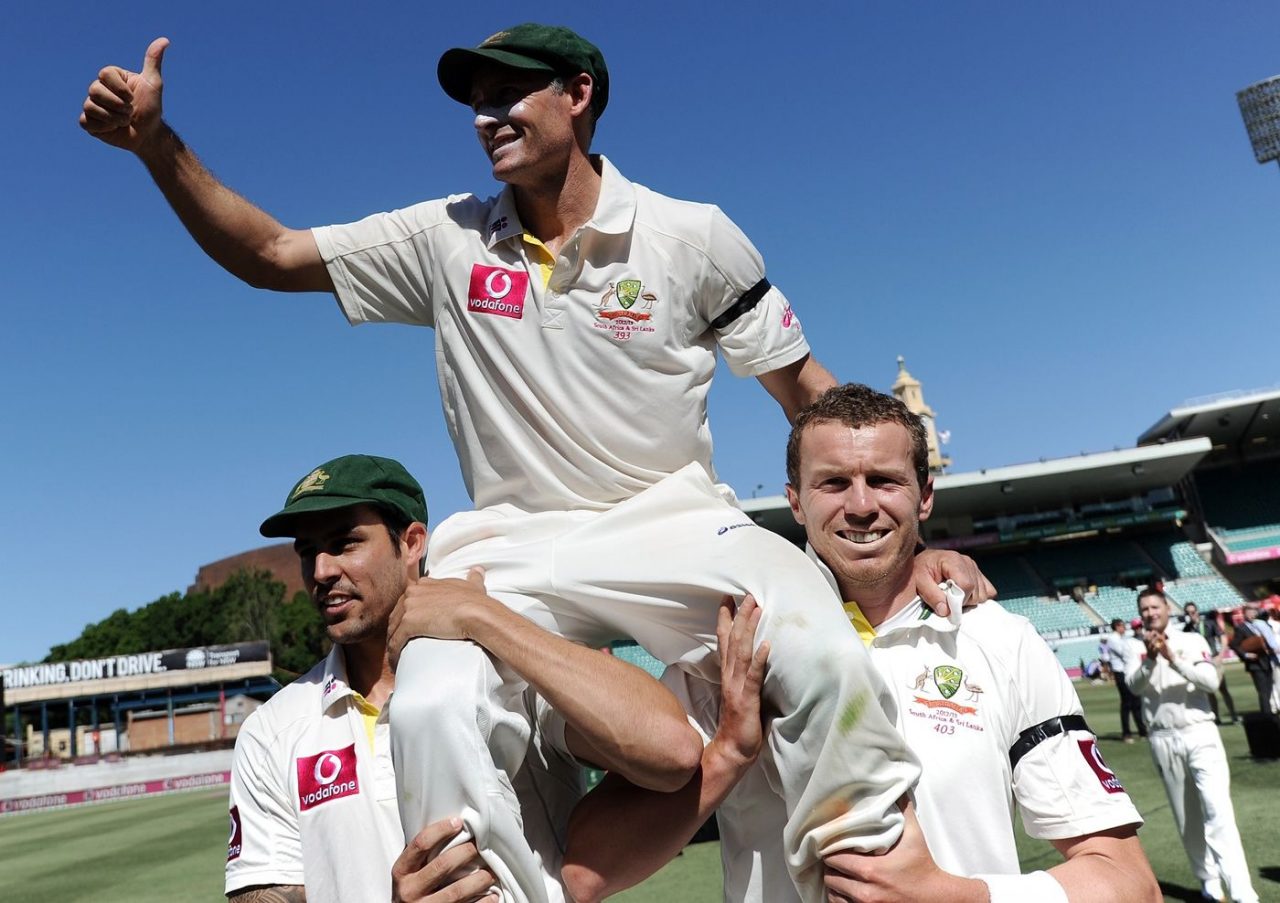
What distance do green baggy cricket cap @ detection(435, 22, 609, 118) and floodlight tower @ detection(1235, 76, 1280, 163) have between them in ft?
194

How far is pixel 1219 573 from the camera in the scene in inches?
1838

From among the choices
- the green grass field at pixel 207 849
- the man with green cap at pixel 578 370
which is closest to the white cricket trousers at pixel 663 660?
the man with green cap at pixel 578 370

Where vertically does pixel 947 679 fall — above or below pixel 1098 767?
above

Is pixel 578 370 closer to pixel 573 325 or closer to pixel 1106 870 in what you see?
pixel 573 325

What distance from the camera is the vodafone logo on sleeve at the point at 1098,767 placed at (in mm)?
2771

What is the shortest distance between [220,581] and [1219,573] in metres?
72.6

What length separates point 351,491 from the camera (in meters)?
3.53

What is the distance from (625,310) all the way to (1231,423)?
53503 mm

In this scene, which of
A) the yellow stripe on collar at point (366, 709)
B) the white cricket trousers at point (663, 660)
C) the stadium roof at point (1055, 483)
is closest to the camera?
the white cricket trousers at point (663, 660)

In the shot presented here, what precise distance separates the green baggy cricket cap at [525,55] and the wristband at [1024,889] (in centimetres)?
245

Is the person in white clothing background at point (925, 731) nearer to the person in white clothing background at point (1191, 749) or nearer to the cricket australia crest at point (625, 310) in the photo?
the cricket australia crest at point (625, 310)

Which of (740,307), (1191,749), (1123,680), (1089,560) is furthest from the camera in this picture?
(1089,560)

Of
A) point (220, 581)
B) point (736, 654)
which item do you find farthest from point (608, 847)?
point (220, 581)

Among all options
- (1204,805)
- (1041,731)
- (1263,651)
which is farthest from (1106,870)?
Answer: (1263,651)
